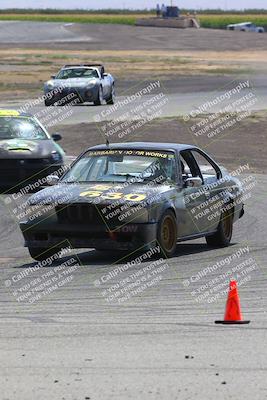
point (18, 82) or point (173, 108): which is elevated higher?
point (173, 108)

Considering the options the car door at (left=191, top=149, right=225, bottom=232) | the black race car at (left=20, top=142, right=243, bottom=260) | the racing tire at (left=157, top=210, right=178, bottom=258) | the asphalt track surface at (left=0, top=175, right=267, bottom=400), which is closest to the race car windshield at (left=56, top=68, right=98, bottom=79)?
the car door at (left=191, top=149, right=225, bottom=232)

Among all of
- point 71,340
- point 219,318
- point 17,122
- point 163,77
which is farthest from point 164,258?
point 163,77

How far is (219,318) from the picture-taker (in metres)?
9.12

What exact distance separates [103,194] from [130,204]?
36cm

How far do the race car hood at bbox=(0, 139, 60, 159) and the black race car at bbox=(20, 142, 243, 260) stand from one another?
5.37m

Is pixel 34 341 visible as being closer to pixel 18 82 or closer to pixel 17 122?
pixel 17 122

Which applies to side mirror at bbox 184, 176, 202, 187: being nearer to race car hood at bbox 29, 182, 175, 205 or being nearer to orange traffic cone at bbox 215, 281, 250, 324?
race car hood at bbox 29, 182, 175, 205

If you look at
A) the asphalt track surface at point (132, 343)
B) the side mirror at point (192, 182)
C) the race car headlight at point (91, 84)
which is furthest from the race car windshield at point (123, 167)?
the race car headlight at point (91, 84)

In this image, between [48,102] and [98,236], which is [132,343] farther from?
[48,102]

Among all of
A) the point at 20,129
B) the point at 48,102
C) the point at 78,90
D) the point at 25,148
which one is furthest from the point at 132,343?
the point at 78,90

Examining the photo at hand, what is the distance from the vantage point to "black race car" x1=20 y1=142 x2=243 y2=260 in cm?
1250

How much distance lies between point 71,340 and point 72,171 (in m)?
5.73

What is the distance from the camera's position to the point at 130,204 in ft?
40.9

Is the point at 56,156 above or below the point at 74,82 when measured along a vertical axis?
above
